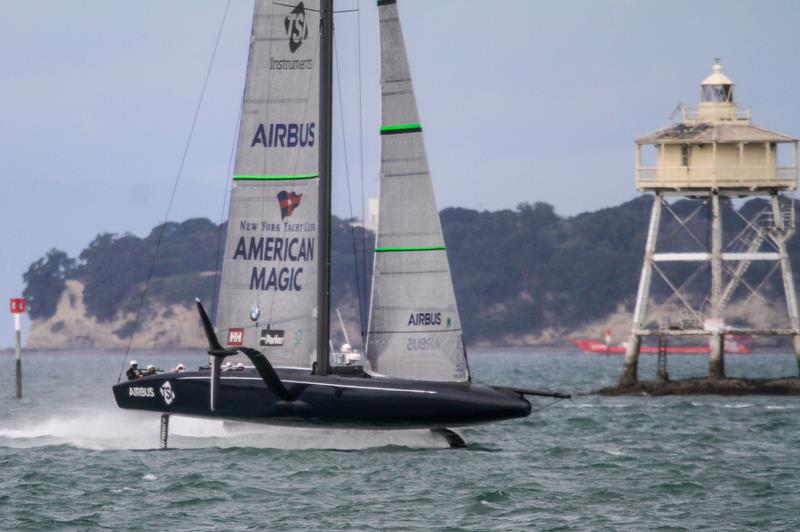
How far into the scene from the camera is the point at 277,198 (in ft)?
89.9

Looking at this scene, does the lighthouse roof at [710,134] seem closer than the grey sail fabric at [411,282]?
No

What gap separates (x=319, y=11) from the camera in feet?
90.5

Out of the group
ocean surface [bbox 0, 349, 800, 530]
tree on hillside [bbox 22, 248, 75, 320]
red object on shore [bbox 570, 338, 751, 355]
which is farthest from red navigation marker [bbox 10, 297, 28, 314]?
tree on hillside [bbox 22, 248, 75, 320]

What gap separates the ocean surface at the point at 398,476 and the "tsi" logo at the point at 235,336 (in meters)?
1.52

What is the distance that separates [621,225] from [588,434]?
154302mm

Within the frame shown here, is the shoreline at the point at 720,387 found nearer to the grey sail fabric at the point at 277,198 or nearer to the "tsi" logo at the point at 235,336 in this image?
the grey sail fabric at the point at 277,198

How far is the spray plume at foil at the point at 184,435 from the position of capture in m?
27.2

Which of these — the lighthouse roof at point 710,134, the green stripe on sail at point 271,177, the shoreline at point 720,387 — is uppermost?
the lighthouse roof at point 710,134

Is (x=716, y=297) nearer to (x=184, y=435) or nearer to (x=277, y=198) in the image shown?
(x=184, y=435)

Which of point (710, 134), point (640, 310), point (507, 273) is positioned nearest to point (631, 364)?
point (640, 310)

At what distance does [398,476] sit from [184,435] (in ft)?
21.8

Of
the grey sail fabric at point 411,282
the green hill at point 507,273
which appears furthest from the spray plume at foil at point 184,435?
the green hill at point 507,273

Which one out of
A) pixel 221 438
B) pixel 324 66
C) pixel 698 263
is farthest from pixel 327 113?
pixel 698 263

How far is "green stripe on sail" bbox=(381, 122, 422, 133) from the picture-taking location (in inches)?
1043
